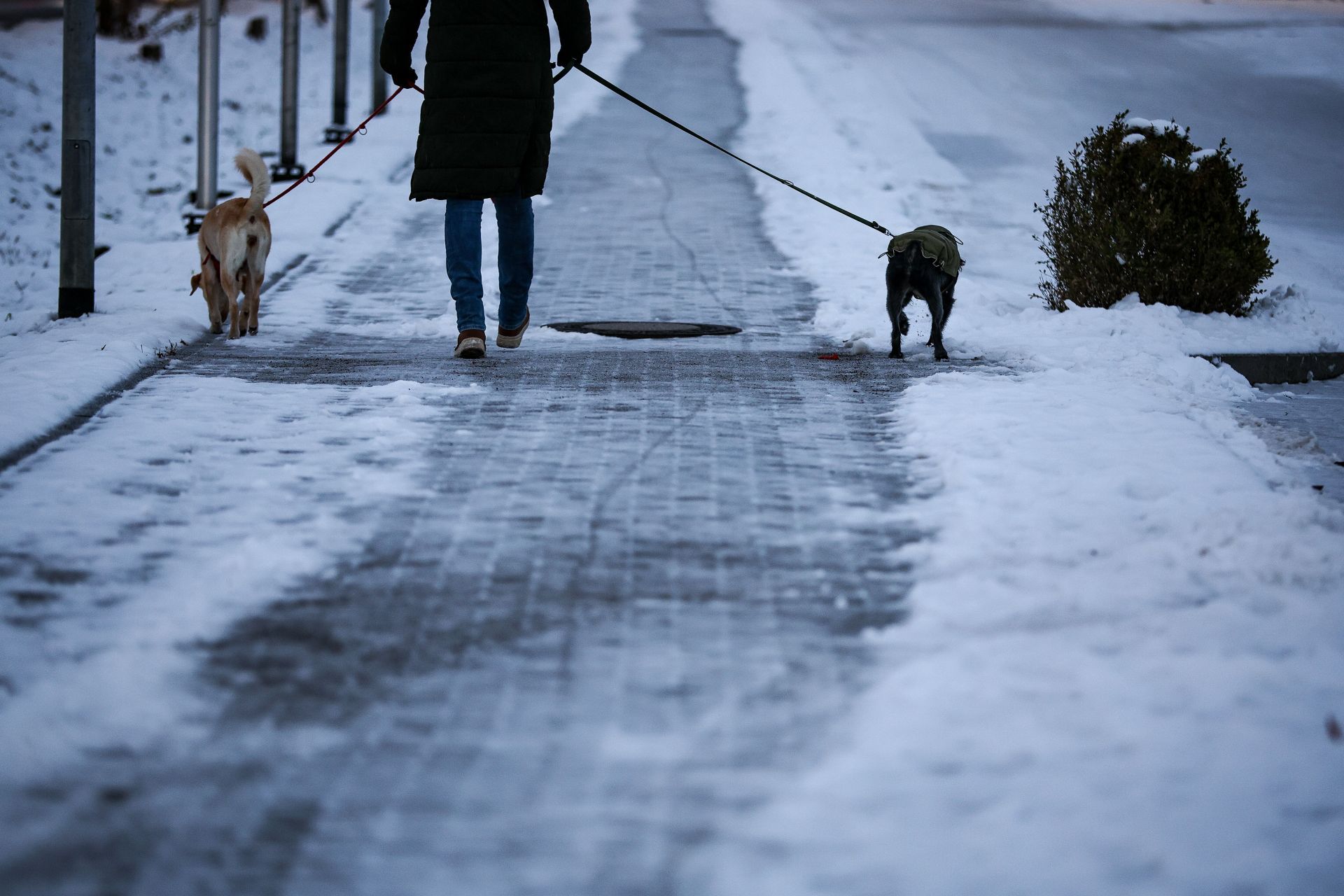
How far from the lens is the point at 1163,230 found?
732 centimetres

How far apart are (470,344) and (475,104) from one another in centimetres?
106

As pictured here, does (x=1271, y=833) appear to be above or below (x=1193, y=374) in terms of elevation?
below

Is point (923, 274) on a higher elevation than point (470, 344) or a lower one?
higher

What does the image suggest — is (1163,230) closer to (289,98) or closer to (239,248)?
(239,248)

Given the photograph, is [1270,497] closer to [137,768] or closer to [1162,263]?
[137,768]

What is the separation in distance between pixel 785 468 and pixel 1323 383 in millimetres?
4023

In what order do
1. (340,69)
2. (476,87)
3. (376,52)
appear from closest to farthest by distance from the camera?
(476,87) < (340,69) < (376,52)

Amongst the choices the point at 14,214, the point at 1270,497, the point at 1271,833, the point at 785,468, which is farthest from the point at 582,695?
the point at 14,214

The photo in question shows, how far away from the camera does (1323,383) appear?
23.4 feet

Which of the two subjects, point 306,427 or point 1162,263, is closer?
point 306,427

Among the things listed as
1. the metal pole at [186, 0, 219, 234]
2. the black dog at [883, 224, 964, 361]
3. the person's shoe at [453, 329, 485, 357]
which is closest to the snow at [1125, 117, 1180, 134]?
the black dog at [883, 224, 964, 361]

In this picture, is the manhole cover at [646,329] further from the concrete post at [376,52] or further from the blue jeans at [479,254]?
the concrete post at [376,52]

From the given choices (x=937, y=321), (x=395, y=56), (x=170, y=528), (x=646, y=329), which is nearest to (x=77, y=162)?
(x=395, y=56)

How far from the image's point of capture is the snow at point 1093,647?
2.26 metres
